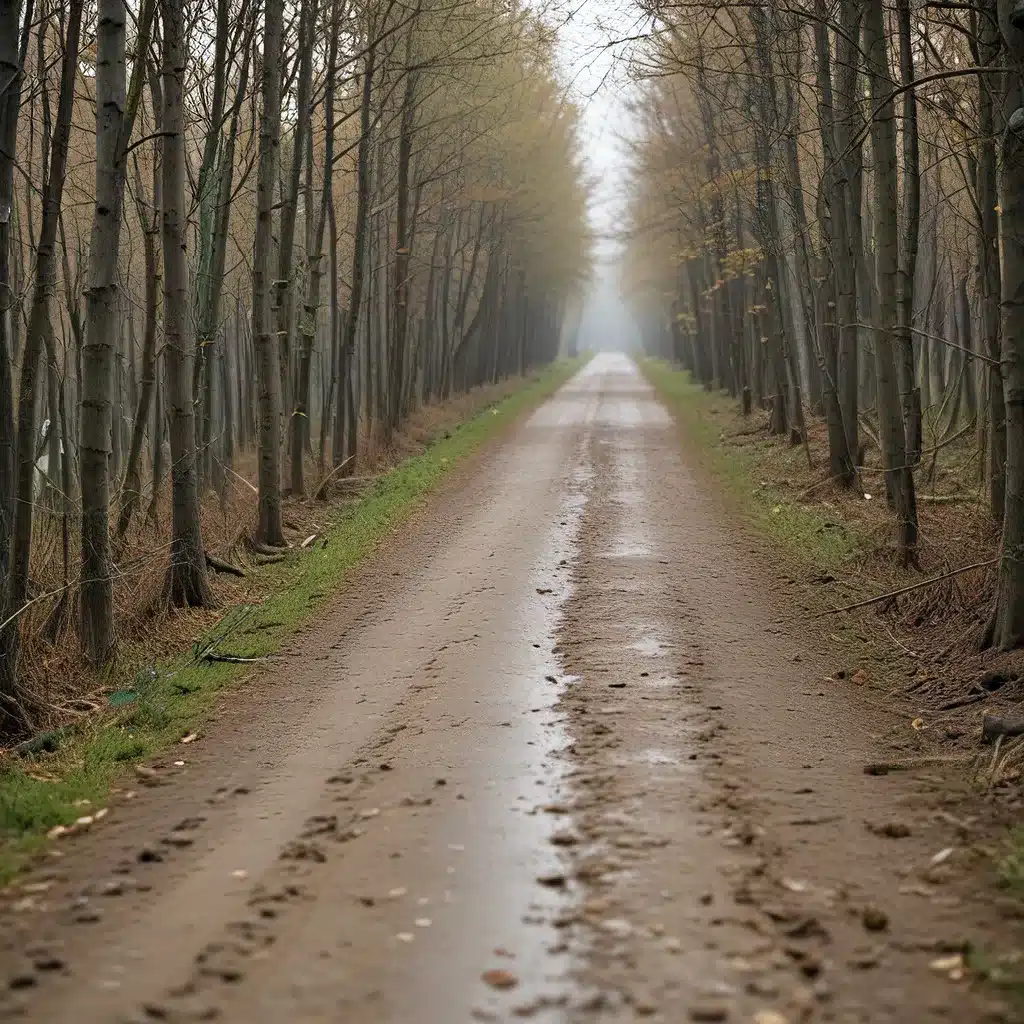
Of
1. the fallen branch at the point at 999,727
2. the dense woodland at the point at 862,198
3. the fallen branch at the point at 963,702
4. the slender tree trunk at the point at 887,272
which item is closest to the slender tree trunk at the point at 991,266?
the dense woodland at the point at 862,198

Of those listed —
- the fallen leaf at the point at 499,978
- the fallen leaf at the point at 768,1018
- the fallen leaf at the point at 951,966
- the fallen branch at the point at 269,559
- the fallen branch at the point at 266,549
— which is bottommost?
the fallen leaf at the point at 951,966

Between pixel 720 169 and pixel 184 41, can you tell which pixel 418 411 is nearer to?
pixel 720 169

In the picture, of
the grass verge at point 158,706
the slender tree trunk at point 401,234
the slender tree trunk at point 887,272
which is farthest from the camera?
the slender tree trunk at point 401,234

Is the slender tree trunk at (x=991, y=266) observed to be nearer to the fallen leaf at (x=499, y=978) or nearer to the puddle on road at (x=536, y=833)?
the puddle on road at (x=536, y=833)

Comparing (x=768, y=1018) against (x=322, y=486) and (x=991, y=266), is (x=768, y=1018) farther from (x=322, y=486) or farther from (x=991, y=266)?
(x=322, y=486)

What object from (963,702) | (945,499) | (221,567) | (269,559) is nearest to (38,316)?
(221,567)

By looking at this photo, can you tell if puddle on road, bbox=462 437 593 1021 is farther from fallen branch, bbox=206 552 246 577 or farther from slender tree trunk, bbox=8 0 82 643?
slender tree trunk, bbox=8 0 82 643

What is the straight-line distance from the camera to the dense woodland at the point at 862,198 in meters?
7.66

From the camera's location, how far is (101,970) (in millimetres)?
4008

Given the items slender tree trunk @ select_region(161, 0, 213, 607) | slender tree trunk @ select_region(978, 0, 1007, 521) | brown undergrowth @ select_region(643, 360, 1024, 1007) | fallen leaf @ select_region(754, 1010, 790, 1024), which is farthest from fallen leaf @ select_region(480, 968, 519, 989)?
slender tree trunk @ select_region(161, 0, 213, 607)

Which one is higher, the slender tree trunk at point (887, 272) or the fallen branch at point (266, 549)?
the slender tree trunk at point (887, 272)

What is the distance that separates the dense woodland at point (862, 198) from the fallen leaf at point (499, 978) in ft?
16.5

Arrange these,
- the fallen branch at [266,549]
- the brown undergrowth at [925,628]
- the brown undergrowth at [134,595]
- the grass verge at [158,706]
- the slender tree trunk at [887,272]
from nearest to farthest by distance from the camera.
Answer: the brown undergrowth at [925,628]
the grass verge at [158,706]
the brown undergrowth at [134,595]
the slender tree trunk at [887,272]
the fallen branch at [266,549]

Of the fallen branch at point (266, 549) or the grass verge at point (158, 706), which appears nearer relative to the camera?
the grass verge at point (158, 706)
